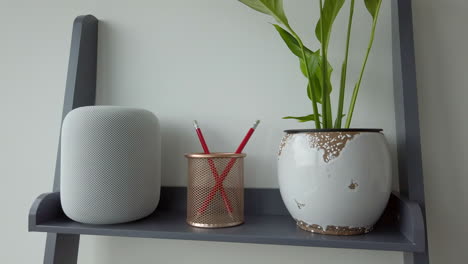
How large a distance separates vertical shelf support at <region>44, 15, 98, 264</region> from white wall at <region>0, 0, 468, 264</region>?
0.02 metres

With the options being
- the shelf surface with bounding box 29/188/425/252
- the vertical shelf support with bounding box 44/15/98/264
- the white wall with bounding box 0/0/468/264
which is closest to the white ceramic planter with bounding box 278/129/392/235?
the shelf surface with bounding box 29/188/425/252

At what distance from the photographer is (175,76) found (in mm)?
609

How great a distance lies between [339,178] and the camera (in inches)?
15.6

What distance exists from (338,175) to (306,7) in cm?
31

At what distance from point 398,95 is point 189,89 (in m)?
0.33

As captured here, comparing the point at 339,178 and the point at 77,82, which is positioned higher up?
the point at 77,82

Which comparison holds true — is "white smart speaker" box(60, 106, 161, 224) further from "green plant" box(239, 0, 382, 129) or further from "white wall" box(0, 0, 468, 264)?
"green plant" box(239, 0, 382, 129)

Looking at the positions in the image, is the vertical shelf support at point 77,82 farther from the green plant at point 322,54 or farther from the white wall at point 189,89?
the green plant at point 322,54

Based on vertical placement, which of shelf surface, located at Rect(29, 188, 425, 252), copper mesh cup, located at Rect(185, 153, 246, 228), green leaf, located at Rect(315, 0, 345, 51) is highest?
green leaf, located at Rect(315, 0, 345, 51)

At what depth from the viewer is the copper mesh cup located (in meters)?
0.48

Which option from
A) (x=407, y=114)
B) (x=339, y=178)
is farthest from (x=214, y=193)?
(x=407, y=114)

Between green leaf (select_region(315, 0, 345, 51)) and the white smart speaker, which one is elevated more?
green leaf (select_region(315, 0, 345, 51))

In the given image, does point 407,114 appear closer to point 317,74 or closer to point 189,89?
point 317,74

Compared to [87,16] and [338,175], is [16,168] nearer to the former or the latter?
[87,16]
